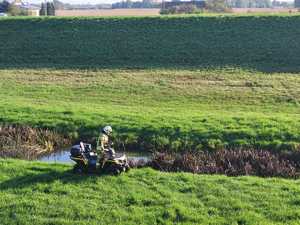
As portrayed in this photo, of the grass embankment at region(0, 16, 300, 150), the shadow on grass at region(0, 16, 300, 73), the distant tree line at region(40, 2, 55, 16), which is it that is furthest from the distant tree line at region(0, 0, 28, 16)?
the grass embankment at region(0, 16, 300, 150)

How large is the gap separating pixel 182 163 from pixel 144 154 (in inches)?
109

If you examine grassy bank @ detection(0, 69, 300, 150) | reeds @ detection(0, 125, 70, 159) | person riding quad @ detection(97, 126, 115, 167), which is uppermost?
person riding quad @ detection(97, 126, 115, 167)

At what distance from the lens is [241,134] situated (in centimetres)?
1720

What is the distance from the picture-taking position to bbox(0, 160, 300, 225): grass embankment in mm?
10461

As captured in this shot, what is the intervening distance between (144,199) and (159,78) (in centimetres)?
1673

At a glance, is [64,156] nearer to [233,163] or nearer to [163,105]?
[233,163]

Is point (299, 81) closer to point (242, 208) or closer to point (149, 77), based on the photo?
point (149, 77)

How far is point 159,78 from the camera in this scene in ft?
90.5

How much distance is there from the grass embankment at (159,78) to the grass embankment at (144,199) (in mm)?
4677

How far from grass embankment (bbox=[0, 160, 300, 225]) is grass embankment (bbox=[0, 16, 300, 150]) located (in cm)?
468

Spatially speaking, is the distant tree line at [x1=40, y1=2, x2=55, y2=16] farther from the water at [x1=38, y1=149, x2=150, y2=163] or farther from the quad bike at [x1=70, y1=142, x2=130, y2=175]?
the quad bike at [x1=70, y1=142, x2=130, y2=175]

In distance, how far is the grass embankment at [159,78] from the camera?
1803 cm

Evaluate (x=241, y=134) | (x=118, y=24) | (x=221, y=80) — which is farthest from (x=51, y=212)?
(x=118, y=24)

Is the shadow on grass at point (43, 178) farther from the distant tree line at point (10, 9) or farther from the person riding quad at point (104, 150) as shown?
the distant tree line at point (10, 9)
